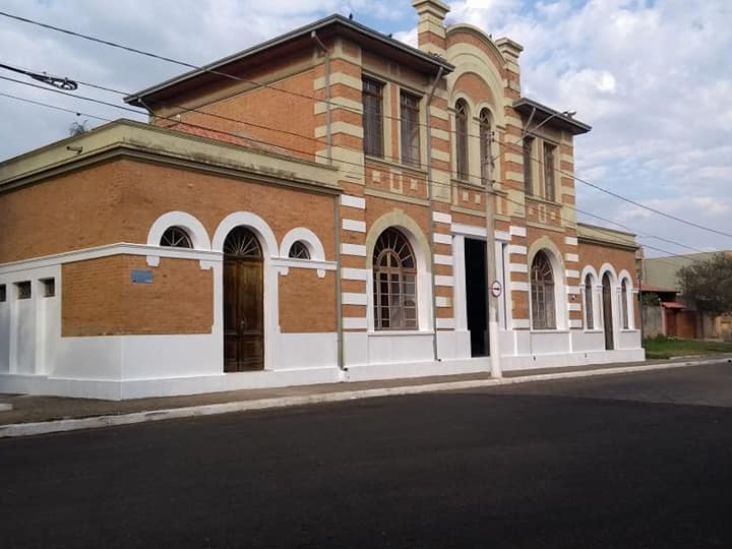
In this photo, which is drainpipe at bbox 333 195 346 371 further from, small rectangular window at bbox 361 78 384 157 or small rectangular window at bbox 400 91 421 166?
small rectangular window at bbox 400 91 421 166

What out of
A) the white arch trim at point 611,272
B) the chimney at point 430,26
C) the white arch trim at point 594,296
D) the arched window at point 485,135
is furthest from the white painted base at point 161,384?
the white arch trim at point 611,272

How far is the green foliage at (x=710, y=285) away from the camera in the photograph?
5378cm

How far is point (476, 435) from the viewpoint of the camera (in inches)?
395

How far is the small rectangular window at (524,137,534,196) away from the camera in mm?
28609

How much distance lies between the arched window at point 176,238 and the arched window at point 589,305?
19835mm

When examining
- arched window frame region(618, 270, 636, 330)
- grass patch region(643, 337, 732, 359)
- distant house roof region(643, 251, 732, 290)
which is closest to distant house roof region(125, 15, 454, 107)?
arched window frame region(618, 270, 636, 330)

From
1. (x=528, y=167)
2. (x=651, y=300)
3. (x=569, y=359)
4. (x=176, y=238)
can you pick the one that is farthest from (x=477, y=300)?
(x=651, y=300)

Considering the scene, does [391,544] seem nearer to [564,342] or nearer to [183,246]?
[183,246]

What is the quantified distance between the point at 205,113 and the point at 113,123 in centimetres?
883

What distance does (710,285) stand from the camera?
54375 millimetres

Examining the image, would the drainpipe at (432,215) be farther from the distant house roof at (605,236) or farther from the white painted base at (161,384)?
the distant house roof at (605,236)

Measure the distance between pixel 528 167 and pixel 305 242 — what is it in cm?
1290

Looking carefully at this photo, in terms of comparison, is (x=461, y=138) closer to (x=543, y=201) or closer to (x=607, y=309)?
(x=543, y=201)

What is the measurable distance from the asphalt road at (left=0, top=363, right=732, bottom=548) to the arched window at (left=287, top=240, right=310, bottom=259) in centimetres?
695
